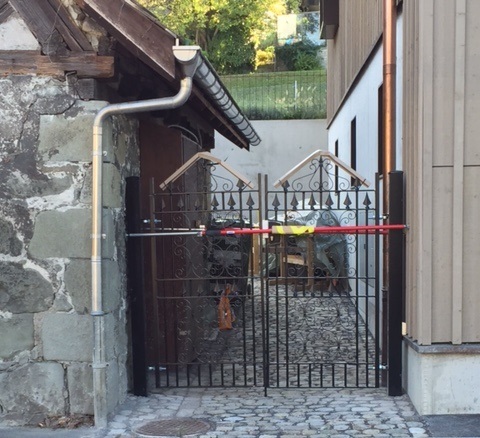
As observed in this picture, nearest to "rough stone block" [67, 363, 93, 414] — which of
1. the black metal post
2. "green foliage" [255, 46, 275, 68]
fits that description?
the black metal post

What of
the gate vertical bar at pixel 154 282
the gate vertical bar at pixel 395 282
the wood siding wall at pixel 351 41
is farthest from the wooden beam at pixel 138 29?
the wood siding wall at pixel 351 41

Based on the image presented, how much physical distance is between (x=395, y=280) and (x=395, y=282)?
0.05ft

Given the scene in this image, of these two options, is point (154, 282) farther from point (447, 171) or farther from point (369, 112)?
point (369, 112)

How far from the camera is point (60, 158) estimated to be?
18.1ft

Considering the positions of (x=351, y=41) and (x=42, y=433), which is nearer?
(x=42, y=433)

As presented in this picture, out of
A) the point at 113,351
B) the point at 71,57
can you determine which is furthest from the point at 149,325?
the point at 71,57

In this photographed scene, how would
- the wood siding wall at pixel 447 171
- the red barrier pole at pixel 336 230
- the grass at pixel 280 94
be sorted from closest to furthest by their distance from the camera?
the wood siding wall at pixel 447 171
the red barrier pole at pixel 336 230
the grass at pixel 280 94

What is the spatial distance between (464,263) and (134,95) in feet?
10.5

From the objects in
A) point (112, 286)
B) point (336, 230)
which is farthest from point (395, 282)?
point (112, 286)

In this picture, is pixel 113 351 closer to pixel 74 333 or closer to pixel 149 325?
pixel 74 333

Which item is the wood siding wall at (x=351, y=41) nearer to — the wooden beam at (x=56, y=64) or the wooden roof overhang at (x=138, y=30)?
the wooden roof overhang at (x=138, y=30)

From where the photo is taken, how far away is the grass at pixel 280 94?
2284 cm

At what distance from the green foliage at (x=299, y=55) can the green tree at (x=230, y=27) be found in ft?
3.82

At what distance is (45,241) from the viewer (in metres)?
5.52
